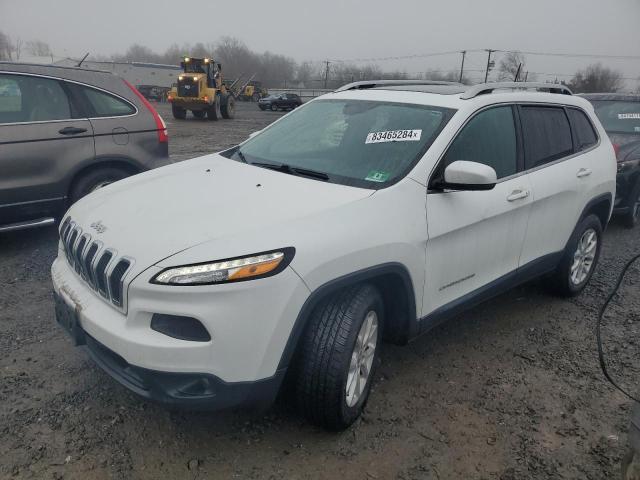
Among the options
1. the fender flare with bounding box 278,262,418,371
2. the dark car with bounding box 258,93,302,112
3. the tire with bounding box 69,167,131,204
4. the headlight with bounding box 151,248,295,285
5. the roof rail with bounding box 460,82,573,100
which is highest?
the roof rail with bounding box 460,82,573,100

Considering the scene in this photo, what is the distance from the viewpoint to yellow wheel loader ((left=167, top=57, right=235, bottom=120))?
2311cm

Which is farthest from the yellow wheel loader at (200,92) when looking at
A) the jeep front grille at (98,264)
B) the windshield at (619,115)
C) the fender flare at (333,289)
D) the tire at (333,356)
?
the tire at (333,356)

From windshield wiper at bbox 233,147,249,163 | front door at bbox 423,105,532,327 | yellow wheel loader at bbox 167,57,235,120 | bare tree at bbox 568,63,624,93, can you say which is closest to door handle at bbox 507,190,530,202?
front door at bbox 423,105,532,327

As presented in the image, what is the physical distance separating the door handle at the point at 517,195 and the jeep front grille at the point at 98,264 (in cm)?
228

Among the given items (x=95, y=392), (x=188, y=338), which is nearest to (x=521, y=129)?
(x=188, y=338)

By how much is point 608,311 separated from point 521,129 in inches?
71.8

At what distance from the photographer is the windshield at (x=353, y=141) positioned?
9.30 ft

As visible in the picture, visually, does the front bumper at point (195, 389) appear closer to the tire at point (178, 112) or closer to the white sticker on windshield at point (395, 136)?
the white sticker on windshield at point (395, 136)

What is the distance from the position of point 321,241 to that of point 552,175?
2.20m

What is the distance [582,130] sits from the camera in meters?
4.13

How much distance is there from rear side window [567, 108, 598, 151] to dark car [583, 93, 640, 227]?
2444mm

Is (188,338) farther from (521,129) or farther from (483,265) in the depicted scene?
(521,129)

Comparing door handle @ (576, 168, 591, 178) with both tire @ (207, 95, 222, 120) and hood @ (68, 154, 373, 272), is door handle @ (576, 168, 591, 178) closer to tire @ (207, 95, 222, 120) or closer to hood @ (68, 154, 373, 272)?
hood @ (68, 154, 373, 272)

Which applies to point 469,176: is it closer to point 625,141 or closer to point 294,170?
point 294,170
